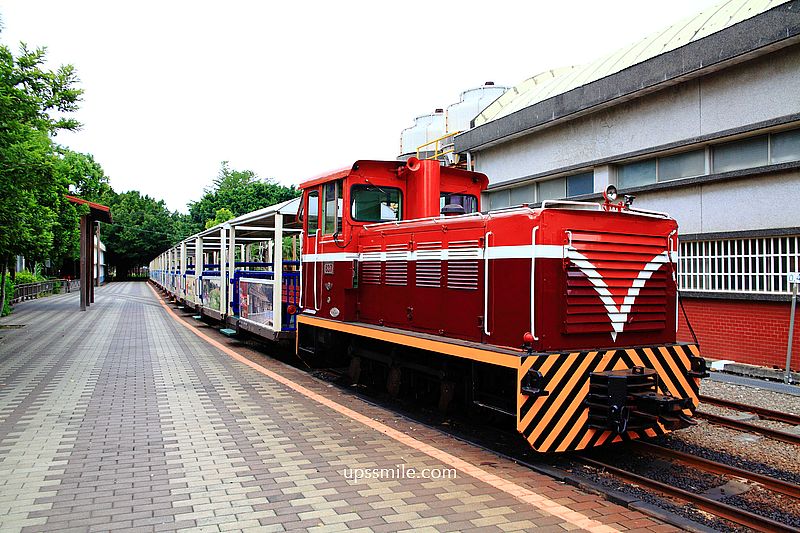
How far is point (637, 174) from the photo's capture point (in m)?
12.9

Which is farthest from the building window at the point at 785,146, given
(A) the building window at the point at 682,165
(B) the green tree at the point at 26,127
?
(B) the green tree at the point at 26,127

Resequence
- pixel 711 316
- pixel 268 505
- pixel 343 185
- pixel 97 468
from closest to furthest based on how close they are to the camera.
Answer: pixel 268 505 < pixel 97 468 < pixel 343 185 < pixel 711 316


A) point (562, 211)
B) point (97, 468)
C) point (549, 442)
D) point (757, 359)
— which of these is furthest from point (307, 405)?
point (757, 359)

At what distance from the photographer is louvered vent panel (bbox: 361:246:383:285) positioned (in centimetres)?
813

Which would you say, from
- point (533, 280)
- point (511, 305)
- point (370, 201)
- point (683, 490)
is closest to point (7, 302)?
point (370, 201)

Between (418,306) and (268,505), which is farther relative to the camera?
(418,306)

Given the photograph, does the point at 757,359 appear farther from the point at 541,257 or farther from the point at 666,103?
the point at 541,257

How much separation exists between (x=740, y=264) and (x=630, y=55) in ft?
19.1

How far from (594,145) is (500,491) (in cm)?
1068

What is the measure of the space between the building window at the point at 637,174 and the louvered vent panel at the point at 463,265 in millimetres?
7611

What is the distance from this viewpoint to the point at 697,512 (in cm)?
446

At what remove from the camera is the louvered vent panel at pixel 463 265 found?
20.9ft

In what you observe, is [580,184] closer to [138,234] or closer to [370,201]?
[370,201]

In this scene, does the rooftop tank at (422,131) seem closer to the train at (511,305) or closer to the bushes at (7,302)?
the train at (511,305)
